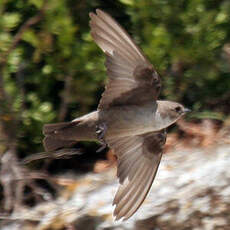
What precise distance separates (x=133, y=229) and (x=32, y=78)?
4.74ft

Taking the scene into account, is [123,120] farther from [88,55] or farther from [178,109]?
[88,55]

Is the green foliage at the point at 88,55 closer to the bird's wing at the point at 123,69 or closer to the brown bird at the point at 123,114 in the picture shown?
the brown bird at the point at 123,114

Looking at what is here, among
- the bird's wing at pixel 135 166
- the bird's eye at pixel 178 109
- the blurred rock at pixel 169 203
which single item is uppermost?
the bird's eye at pixel 178 109

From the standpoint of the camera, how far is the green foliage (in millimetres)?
6223

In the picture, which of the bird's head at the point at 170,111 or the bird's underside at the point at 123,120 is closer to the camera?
the bird's underside at the point at 123,120

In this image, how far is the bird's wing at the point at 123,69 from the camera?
5.21 metres

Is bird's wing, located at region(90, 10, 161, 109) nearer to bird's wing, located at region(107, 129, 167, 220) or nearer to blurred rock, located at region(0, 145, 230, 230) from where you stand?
bird's wing, located at region(107, 129, 167, 220)

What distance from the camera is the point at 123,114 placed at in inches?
214

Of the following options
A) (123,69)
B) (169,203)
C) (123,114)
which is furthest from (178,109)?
(169,203)

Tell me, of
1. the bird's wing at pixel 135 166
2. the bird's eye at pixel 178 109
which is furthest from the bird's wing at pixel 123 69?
the bird's wing at pixel 135 166

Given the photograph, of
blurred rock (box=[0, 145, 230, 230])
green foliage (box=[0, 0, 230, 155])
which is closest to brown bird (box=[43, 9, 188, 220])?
blurred rock (box=[0, 145, 230, 230])

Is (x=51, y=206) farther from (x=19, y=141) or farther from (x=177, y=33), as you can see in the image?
(x=177, y=33)

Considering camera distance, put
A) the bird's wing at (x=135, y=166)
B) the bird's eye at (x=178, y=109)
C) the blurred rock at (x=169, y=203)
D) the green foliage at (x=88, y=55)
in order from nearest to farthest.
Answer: the bird's wing at (x=135, y=166) < the bird's eye at (x=178, y=109) < the blurred rock at (x=169, y=203) < the green foliage at (x=88, y=55)

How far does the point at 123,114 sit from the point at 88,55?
0.99 meters
